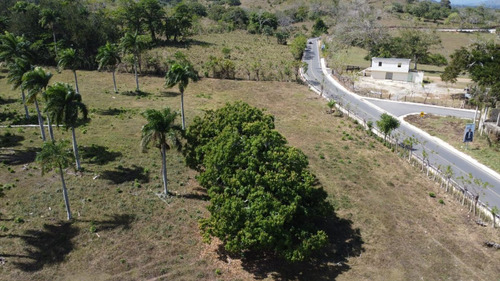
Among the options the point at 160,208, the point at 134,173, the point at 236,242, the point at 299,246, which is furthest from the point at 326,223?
the point at 134,173

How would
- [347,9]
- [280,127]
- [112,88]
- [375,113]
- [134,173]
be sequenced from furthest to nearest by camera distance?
[347,9] < [112,88] < [375,113] < [280,127] < [134,173]

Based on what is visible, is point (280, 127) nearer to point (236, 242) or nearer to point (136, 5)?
point (236, 242)

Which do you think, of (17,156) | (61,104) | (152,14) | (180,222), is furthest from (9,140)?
(152,14)

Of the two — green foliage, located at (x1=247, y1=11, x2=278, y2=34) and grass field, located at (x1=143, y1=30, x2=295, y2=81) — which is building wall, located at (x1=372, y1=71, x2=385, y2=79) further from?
green foliage, located at (x1=247, y1=11, x2=278, y2=34)

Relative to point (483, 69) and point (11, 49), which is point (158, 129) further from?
point (483, 69)

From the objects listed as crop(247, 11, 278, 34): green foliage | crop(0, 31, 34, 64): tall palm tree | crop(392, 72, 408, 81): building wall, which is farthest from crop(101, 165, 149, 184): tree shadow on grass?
crop(247, 11, 278, 34): green foliage

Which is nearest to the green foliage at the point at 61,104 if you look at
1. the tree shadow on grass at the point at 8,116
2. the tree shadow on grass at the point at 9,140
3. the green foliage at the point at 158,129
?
the green foliage at the point at 158,129

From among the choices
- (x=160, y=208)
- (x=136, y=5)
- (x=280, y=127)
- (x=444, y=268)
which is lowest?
(x=444, y=268)

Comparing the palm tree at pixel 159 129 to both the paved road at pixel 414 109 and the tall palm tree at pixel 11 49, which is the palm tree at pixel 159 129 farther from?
the paved road at pixel 414 109
